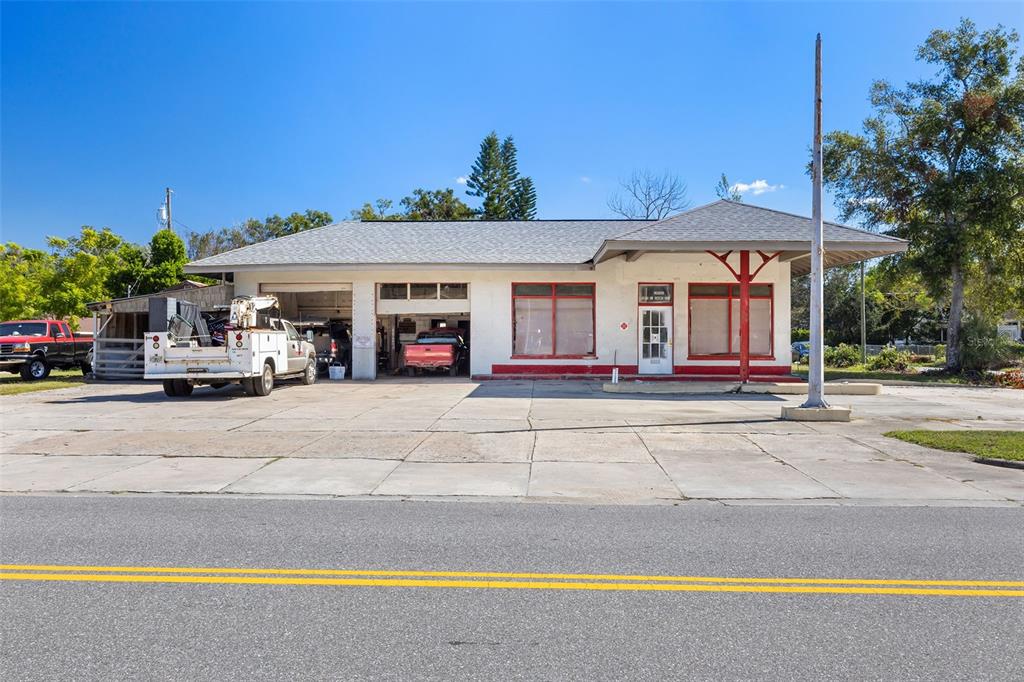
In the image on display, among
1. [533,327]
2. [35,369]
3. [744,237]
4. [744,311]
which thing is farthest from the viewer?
[35,369]

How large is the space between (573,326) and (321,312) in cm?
1116

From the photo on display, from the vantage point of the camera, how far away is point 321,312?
28.5 metres

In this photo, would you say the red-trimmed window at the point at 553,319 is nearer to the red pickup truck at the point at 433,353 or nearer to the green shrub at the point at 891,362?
the red pickup truck at the point at 433,353

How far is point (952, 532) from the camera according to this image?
6.20 m

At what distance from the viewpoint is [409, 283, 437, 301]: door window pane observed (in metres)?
24.6

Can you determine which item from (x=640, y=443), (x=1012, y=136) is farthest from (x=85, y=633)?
(x=1012, y=136)

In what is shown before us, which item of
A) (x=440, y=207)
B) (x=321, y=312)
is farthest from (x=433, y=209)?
(x=321, y=312)

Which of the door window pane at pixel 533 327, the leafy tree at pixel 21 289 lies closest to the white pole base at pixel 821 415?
the door window pane at pixel 533 327

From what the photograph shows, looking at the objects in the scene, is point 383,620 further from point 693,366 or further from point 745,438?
point 693,366

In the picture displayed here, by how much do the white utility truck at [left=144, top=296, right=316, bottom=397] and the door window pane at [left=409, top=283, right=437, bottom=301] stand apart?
6.20 meters

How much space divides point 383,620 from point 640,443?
7591 millimetres

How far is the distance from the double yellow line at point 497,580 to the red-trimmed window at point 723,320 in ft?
63.8

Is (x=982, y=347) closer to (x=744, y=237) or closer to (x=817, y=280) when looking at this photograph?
(x=744, y=237)

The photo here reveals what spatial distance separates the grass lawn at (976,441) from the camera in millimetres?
9992
